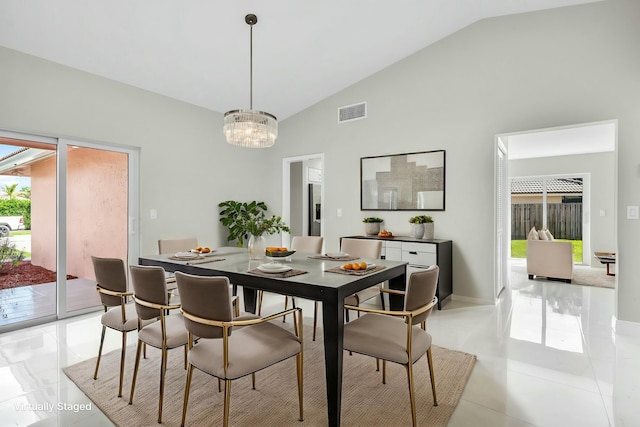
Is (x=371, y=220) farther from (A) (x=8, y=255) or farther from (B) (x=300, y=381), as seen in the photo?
(A) (x=8, y=255)

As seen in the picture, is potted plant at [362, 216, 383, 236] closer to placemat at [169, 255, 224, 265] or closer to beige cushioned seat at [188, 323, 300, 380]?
placemat at [169, 255, 224, 265]

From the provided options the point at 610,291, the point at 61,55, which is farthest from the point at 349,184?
the point at 610,291

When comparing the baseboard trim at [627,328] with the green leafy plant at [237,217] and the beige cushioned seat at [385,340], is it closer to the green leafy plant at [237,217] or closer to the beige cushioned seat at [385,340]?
the beige cushioned seat at [385,340]

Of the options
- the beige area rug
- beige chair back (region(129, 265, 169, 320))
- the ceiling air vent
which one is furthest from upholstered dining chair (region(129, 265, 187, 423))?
the ceiling air vent

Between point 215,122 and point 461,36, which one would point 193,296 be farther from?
point 461,36

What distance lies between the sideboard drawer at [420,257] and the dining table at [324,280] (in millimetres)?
1533

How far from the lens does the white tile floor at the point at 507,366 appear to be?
2000mm

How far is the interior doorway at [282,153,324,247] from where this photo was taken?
6.04 m

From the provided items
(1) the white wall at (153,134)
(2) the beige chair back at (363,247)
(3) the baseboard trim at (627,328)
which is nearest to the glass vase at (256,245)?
(2) the beige chair back at (363,247)

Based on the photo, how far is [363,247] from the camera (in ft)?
11.4

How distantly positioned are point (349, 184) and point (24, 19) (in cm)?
401

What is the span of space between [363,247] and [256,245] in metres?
1.21

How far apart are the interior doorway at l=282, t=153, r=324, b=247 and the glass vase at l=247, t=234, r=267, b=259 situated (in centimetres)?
321

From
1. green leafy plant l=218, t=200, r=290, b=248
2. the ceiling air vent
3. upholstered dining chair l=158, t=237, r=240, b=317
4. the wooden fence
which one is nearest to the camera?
upholstered dining chair l=158, t=237, r=240, b=317
